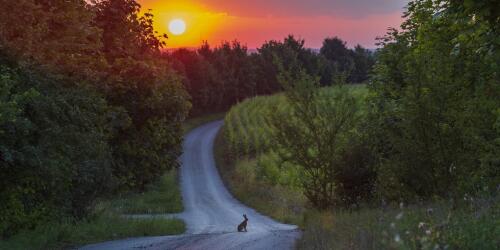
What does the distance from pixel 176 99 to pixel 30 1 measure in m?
19.2

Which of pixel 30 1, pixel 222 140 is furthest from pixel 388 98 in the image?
pixel 222 140

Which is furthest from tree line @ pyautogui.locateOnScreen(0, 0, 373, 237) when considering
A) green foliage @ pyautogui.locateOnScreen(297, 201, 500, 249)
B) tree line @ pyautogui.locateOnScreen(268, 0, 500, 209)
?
green foliage @ pyautogui.locateOnScreen(297, 201, 500, 249)

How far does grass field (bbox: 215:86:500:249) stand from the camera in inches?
238

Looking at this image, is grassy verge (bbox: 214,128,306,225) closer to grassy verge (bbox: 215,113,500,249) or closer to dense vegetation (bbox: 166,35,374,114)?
grassy verge (bbox: 215,113,500,249)

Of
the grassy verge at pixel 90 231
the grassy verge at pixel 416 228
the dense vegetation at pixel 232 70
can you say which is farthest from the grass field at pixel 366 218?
the dense vegetation at pixel 232 70

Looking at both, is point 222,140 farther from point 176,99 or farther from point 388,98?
point 388,98

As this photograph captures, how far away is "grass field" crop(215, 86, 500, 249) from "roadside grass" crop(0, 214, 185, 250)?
507 cm

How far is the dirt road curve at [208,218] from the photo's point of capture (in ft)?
47.5

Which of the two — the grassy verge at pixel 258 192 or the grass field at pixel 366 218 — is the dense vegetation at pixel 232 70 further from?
the grass field at pixel 366 218

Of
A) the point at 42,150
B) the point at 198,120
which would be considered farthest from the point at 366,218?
the point at 198,120

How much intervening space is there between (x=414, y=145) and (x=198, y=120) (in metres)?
73.8

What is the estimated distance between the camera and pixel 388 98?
2305 cm

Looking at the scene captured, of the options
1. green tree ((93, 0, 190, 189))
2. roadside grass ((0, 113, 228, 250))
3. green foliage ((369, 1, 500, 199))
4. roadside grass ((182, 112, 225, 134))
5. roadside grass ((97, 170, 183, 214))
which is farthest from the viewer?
roadside grass ((182, 112, 225, 134))

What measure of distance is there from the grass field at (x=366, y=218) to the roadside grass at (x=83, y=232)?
5.07 metres
